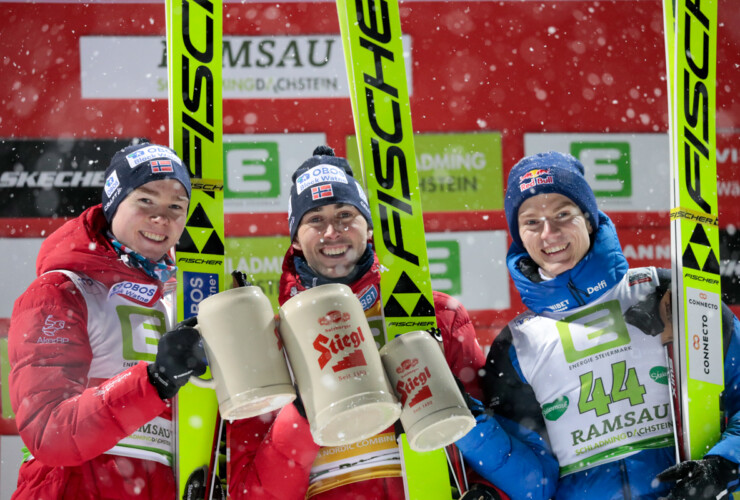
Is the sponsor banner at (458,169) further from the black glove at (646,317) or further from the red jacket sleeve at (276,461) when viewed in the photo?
the red jacket sleeve at (276,461)

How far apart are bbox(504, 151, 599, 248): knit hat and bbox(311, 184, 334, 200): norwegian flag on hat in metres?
0.54

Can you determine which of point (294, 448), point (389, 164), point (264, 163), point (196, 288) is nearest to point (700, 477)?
point (294, 448)

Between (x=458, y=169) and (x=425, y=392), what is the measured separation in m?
2.63

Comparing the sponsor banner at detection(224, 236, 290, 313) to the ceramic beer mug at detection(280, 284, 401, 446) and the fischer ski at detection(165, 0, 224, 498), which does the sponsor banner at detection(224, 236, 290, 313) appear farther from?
the ceramic beer mug at detection(280, 284, 401, 446)

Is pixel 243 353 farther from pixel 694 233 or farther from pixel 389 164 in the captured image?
pixel 694 233

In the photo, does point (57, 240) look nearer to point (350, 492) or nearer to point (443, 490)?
point (350, 492)

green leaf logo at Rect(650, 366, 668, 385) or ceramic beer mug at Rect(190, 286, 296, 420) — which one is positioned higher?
ceramic beer mug at Rect(190, 286, 296, 420)

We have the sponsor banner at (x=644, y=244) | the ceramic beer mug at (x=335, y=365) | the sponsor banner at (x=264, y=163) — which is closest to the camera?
the ceramic beer mug at (x=335, y=365)

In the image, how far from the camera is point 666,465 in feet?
6.32

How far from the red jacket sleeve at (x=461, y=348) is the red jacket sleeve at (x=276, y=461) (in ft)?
1.61

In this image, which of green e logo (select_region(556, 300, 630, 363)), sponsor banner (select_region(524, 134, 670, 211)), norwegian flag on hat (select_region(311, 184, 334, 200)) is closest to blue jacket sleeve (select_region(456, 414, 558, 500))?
green e logo (select_region(556, 300, 630, 363))

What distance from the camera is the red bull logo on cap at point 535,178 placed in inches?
81.4

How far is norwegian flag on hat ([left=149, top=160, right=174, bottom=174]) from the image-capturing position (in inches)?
78.6

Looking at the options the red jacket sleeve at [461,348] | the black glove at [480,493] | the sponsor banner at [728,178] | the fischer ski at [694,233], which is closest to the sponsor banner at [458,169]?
the sponsor banner at [728,178]
